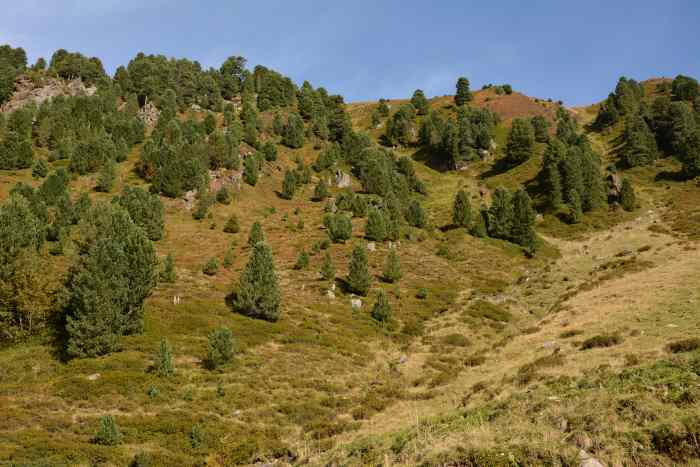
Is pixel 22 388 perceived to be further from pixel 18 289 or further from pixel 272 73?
pixel 272 73

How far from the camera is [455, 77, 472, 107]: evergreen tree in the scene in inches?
6471

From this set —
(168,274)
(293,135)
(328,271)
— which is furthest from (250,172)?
(168,274)

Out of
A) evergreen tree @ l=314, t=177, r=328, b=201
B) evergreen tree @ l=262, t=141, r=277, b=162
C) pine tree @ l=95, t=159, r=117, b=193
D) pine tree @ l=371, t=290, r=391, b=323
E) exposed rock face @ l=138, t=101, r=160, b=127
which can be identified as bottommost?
pine tree @ l=371, t=290, r=391, b=323

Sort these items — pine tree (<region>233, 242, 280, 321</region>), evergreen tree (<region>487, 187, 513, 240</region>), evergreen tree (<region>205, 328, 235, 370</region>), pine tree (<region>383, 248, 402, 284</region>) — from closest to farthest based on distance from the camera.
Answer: evergreen tree (<region>205, 328, 235, 370</region>) < pine tree (<region>233, 242, 280, 321</region>) < pine tree (<region>383, 248, 402, 284</region>) < evergreen tree (<region>487, 187, 513, 240</region>)

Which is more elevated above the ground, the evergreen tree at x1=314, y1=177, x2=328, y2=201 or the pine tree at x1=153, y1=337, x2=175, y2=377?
the evergreen tree at x1=314, y1=177, x2=328, y2=201

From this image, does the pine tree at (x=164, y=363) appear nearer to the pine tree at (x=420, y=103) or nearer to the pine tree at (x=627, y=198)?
the pine tree at (x=627, y=198)

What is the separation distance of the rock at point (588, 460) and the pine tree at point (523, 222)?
65559 millimetres

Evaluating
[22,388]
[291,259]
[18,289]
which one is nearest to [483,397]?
[22,388]

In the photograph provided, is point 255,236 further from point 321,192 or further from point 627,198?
point 627,198

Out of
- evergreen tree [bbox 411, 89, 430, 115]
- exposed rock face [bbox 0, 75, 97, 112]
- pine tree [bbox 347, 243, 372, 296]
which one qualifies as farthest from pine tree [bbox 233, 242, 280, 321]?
evergreen tree [bbox 411, 89, 430, 115]

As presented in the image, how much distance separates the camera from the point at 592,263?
59750 millimetres

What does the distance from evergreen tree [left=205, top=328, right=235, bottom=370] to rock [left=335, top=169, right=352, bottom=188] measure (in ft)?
244

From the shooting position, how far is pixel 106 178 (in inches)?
3123

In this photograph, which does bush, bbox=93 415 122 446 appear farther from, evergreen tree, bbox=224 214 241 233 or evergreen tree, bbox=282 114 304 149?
evergreen tree, bbox=282 114 304 149
